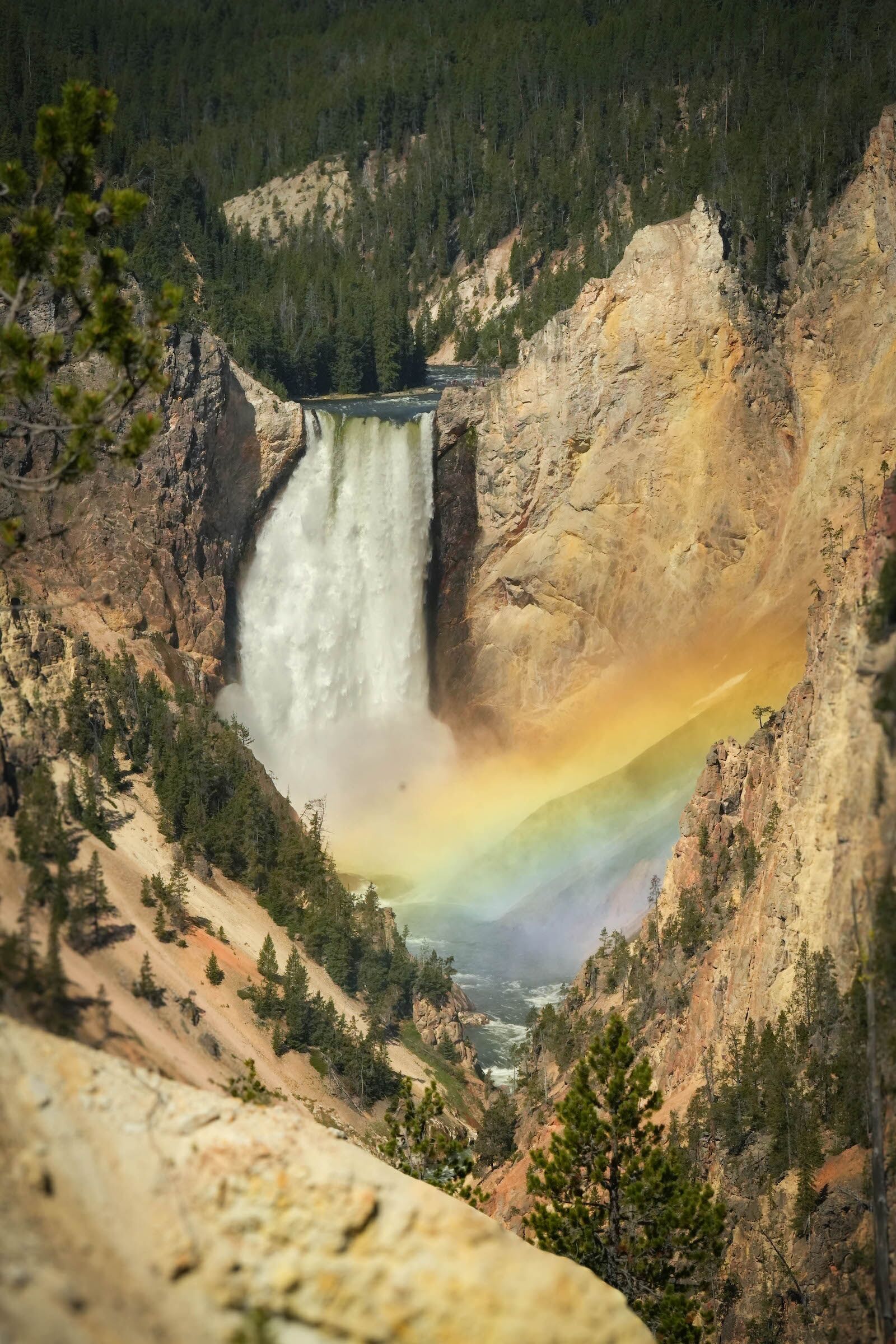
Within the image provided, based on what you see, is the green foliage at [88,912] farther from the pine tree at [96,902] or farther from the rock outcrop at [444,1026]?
the rock outcrop at [444,1026]

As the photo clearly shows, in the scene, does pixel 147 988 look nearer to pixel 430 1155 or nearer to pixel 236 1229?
pixel 236 1229

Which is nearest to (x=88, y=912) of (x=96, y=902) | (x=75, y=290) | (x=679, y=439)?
(x=96, y=902)

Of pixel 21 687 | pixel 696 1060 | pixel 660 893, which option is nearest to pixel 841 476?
pixel 660 893

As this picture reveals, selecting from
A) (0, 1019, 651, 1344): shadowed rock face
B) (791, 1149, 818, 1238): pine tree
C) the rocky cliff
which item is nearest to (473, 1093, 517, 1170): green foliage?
the rocky cliff

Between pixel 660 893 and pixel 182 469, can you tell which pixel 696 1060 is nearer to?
pixel 660 893

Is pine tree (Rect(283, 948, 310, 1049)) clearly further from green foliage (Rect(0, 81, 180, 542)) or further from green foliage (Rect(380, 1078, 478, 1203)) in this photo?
green foliage (Rect(0, 81, 180, 542))

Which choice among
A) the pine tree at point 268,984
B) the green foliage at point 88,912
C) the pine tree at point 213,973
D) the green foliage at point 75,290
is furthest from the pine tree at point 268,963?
the green foliage at point 75,290
